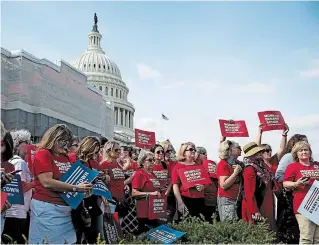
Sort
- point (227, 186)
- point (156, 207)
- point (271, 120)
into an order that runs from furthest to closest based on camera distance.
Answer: point (271, 120) < point (156, 207) < point (227, 186)

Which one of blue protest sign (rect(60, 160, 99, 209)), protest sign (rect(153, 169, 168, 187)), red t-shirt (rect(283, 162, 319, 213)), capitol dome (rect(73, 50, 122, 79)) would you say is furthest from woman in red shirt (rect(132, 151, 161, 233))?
A: capitol dome (rect(73, 50, 122, 79))

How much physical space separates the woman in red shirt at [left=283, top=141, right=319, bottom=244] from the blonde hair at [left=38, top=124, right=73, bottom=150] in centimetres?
235

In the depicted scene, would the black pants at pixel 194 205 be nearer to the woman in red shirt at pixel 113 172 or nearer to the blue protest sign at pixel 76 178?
the woman in red shirt at pixel 113 172

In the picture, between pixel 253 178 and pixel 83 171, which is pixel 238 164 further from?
pixel 83 171

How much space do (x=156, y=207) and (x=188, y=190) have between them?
0.52 metres

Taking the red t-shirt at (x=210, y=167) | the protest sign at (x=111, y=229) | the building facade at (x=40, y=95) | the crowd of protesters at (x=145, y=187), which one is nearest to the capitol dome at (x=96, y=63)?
the building facade at (x=40, y=95)

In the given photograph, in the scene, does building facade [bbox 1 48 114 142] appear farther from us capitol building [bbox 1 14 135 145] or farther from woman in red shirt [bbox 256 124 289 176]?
woman in red shirt [bbox 256 124 289 176]

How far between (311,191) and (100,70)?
82.7m

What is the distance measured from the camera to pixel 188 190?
623 cm

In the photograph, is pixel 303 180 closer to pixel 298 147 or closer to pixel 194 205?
pixel 298 147

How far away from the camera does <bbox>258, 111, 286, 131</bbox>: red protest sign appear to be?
23.9 feet

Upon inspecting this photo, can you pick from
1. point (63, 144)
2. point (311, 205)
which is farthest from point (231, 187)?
point (63, 144)

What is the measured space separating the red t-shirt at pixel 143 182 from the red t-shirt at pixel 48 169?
189 cm

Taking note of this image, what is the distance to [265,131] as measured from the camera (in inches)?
287
